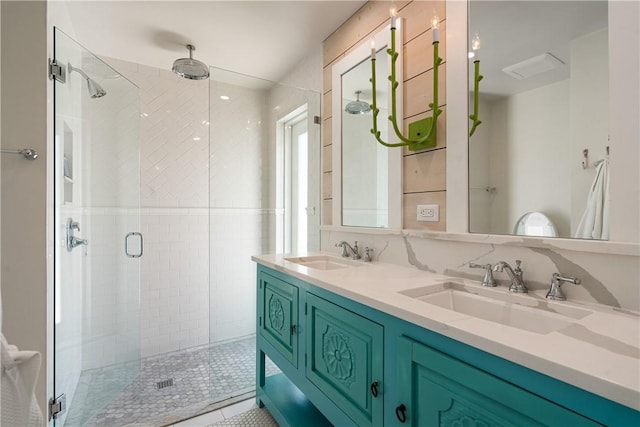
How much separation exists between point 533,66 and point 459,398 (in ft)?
3.75

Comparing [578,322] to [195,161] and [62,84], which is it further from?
[195,161]

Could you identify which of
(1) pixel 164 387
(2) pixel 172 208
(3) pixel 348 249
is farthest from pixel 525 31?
(1) pixel 164 387

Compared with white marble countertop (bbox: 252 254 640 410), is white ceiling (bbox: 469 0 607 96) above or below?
above

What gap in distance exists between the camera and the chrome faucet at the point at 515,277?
3.40 ft

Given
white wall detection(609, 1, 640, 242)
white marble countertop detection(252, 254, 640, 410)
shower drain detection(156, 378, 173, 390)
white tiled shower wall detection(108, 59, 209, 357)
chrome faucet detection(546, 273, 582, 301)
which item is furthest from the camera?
white tiled shower wall detection(108, 59, 209, 357)

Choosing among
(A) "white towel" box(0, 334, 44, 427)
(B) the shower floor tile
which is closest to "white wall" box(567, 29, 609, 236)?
(A) "white towel" box(0, 334, 44, 427)

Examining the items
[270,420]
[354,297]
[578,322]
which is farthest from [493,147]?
[270,420]

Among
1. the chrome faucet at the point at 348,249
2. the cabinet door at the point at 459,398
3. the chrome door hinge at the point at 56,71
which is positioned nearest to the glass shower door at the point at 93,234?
the chrome door hinge at the point at 56,71

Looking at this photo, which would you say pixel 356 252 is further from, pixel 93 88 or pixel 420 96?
pixel 93 88

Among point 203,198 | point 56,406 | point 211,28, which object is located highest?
point 211,28

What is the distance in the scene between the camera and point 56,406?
155cm

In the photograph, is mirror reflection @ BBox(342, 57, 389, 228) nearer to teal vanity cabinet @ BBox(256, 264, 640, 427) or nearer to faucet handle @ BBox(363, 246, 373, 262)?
faucet handle @ BBox(363, 246, 373, 262)

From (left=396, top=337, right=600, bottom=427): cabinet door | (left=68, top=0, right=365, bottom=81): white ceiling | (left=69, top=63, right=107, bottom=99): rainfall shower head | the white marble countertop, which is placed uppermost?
(left=68, top=0, right=365, bottom=81): white ceiling

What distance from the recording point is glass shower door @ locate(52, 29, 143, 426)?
1676mm
